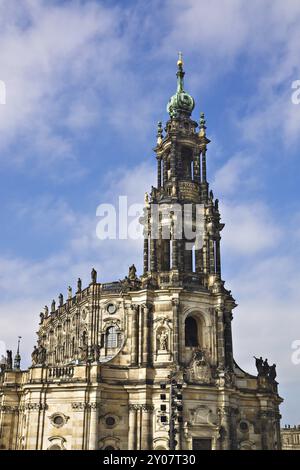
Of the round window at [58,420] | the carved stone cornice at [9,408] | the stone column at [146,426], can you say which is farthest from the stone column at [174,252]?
the carved stone cornice at [9,408]

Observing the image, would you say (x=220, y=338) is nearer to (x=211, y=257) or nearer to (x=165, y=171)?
(x=211, y=257)

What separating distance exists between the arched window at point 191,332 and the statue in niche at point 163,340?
9.48 ft

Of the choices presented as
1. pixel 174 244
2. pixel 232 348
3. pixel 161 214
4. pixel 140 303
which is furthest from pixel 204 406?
pixel 161 214

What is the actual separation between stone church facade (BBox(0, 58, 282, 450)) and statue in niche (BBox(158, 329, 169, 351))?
0.26 ft

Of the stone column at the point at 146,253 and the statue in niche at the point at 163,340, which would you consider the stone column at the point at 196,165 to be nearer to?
the stone column at the point at 146,253

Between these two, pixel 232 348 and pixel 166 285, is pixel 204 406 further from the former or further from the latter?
pixel 166 285

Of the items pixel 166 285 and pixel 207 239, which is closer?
pixel 166 285

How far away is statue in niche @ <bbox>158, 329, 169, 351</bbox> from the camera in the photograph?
49969 millimetres

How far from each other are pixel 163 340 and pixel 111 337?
7.99m

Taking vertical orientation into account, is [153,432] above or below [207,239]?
below

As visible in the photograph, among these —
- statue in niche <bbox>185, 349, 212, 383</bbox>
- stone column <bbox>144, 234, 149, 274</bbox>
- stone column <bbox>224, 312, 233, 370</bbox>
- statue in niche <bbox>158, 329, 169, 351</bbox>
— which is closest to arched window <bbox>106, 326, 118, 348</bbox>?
stone column <bbox>144, 234, 149, 274</bbox>
